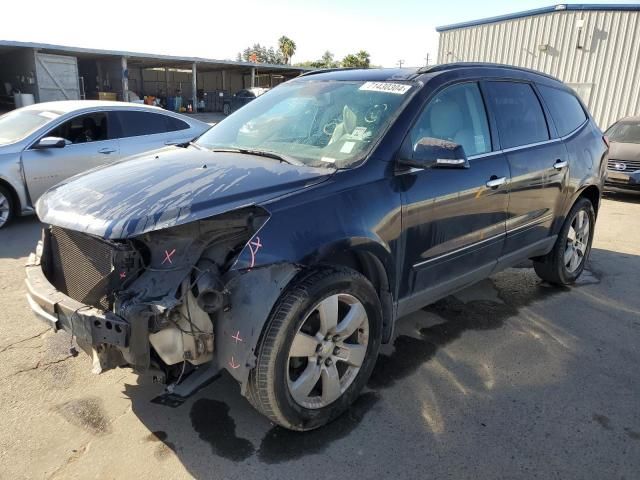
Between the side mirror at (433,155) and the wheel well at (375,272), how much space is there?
0.60m

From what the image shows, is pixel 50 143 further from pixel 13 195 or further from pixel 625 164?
pixel 625 164

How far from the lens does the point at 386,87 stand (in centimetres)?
326

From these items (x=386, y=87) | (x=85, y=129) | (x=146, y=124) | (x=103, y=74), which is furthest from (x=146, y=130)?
(x=103, y=74)

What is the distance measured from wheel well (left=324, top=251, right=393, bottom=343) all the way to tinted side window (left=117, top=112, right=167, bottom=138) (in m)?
5.36

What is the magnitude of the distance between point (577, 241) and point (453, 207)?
236 cm

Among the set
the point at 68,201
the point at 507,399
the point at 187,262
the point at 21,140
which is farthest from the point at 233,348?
the point at 21,140

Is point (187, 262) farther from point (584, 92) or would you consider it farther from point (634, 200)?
point (584, 92)

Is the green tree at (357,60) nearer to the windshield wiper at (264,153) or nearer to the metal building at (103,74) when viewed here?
the metal building at (103,74)

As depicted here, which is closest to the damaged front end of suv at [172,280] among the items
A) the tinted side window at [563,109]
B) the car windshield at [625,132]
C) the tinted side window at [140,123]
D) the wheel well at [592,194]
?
the tinted side window at [563,109]

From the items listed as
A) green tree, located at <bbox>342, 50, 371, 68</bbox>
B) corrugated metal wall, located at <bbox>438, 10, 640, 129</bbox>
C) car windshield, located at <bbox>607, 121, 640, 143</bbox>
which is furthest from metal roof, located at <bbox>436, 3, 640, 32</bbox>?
green tree, located at <bbox>342, 50, 371, 68</bbox>

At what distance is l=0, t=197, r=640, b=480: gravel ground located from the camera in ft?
8.09

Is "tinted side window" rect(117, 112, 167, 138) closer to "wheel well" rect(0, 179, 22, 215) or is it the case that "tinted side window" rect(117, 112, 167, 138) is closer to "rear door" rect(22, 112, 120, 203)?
"rear door" rect(22, 112, 120, 203)

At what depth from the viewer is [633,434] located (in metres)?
2.76

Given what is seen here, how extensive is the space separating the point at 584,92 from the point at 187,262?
57.8ft
